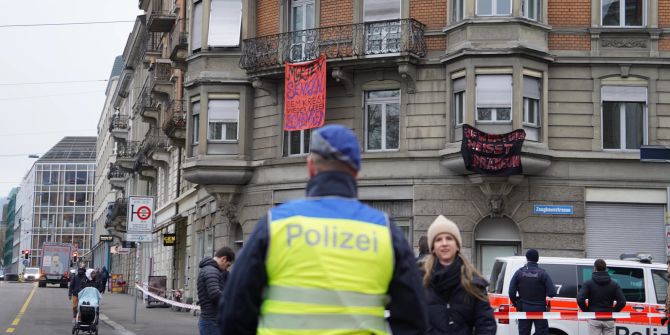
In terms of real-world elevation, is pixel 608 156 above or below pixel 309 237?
above

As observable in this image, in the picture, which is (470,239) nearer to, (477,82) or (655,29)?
(477,82)

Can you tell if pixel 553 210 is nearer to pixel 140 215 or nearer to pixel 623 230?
pixel 623 230

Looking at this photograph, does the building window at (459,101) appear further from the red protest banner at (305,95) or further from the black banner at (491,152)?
the red protest banner at (305,95)

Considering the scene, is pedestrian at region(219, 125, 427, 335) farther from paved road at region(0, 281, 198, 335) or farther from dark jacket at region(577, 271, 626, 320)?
paved road at region(0, 281, 198, 335)

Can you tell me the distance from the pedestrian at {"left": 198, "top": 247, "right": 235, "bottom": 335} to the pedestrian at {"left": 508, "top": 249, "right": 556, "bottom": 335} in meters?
5.43

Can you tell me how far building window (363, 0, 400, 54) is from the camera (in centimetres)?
2791

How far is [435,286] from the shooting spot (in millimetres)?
7605

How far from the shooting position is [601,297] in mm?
16016

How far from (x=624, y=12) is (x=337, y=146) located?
24.7 m

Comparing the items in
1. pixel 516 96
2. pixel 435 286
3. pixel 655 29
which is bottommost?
pixel 435 286

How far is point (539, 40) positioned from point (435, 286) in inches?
799

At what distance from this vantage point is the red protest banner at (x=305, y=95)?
28734 millimetres

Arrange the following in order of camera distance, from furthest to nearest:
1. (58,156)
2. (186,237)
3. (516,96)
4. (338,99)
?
(58,156)
(186,237)
(338,99)
(516,96)

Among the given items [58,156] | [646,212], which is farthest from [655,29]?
[58,156]
